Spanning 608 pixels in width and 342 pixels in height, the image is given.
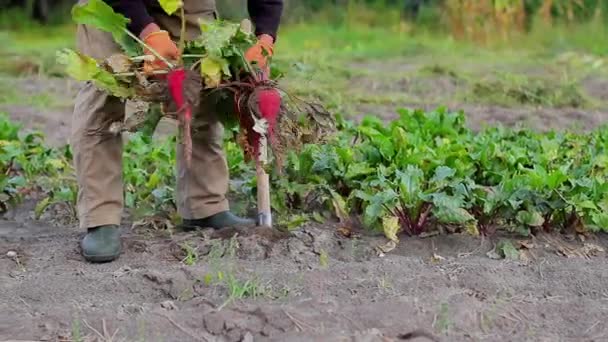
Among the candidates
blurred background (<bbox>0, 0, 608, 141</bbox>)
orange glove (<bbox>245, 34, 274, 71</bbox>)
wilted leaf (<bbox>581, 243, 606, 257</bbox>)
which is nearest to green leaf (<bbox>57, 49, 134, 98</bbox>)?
orange glove (<bbox>245, 34, 274, 71</bbox>)

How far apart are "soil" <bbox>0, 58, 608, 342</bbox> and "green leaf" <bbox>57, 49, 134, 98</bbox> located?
2.20 feet

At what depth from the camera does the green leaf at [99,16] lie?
151 inches

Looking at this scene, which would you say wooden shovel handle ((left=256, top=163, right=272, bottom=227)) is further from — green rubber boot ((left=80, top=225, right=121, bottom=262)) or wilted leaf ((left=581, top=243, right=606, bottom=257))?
wilted leaf ((left=581, top=243, right=606, bottom=257))

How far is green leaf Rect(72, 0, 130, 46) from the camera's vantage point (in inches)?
151

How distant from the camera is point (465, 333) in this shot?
130 inches

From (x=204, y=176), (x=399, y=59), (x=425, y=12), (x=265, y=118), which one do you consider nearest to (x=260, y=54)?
(x=265, y=118)

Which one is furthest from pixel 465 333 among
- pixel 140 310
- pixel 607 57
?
pixel 607 57

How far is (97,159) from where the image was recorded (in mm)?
4230

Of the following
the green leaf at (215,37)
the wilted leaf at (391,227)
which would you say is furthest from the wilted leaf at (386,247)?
the green leaf at (215,37)

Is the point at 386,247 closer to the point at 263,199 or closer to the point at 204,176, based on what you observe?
the point at 263,199

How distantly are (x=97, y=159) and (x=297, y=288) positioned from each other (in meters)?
1.04

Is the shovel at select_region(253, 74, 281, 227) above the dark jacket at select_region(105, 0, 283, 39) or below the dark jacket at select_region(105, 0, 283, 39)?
below

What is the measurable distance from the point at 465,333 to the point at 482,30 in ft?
31.4

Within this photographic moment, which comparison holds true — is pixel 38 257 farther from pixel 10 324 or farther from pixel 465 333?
pixel 465 333
